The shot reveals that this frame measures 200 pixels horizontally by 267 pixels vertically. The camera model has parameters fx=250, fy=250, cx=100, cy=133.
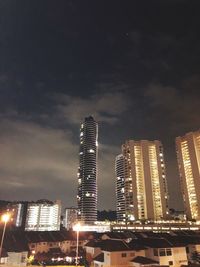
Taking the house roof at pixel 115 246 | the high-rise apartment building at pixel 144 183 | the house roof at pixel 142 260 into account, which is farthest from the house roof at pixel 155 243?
the high-rise apartment building at pixel 144 183

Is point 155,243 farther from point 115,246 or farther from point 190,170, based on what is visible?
point 190,170

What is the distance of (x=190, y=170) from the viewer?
171 m

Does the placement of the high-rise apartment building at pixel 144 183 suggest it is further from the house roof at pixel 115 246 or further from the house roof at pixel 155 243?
the house roof at pixel 115 246

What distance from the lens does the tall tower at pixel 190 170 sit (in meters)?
164

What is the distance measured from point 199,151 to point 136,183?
5039cm

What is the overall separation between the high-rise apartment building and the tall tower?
63.2 feet

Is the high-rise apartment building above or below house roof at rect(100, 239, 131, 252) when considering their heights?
above

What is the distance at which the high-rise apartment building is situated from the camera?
591ft

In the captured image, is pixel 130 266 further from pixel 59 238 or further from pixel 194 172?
pixel 194 172

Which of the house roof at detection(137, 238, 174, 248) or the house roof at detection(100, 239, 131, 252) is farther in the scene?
the house roof at detection(137, 238, 174, 248)

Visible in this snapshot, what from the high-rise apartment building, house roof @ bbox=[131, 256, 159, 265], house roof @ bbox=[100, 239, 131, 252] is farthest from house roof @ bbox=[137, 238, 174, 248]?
the high-rise apartment building

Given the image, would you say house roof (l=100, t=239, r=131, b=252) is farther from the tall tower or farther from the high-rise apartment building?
the high-rise apartment building

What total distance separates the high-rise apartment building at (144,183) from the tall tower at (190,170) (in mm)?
19277

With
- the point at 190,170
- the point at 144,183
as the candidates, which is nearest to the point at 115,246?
the point at 190,170
